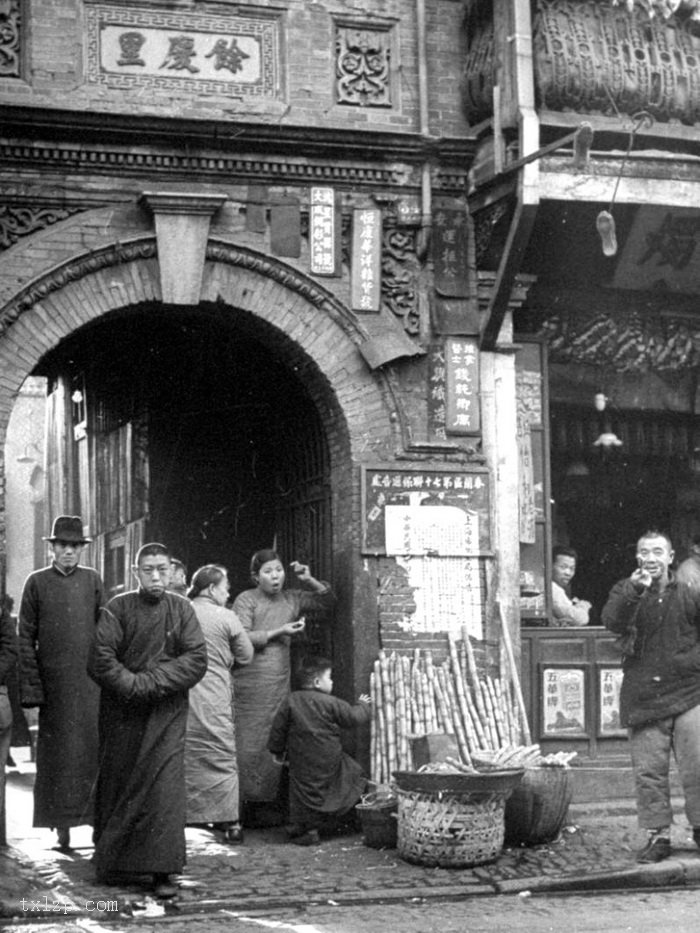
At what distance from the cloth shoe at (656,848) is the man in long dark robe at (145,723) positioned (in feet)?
9.06

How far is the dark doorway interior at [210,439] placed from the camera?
39.0ft

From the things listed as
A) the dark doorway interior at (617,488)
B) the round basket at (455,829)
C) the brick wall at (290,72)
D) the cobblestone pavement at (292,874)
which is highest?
the brick wall at (290,72)

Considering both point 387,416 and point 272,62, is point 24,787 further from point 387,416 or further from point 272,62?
point 272,62

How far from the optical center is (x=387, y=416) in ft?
34.8

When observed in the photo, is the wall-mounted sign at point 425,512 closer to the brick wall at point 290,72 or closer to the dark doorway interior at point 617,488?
the dark doorway interior at point 617,488

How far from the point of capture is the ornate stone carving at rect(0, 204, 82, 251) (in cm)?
988

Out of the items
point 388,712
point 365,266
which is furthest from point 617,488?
point 388,712

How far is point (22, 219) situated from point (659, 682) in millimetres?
5288

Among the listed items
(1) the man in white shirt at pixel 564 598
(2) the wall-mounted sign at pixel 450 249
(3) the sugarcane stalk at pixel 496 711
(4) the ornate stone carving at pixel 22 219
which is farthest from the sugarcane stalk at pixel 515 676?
(4) the ornate stone carving at pixel 22 219

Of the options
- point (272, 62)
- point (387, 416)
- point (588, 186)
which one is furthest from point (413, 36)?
point (387, 416)

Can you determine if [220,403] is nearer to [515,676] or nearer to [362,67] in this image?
[362,67]

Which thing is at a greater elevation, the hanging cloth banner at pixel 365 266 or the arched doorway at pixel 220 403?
the hanging cloth banner at pixel 365 266

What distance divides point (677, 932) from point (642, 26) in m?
6.72

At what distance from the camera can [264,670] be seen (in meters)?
10.2
